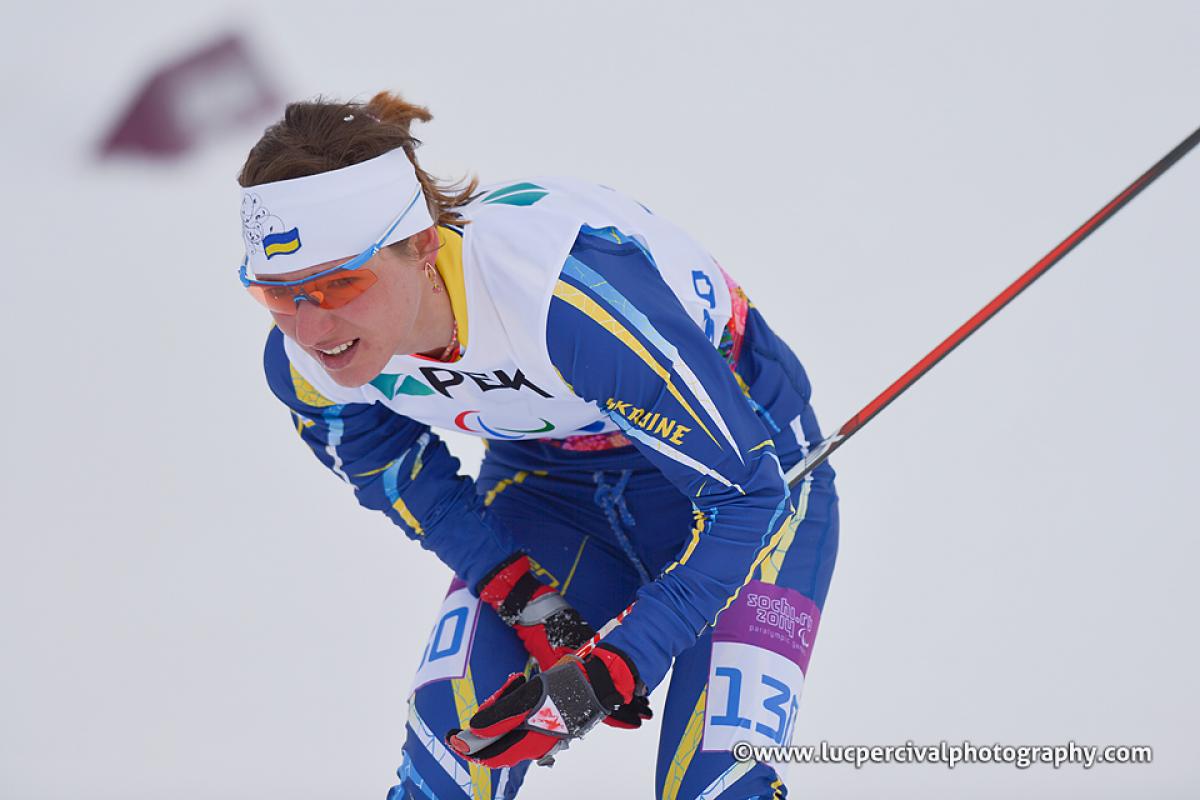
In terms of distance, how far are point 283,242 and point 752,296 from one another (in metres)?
2.26

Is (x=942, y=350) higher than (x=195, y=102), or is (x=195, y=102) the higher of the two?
(x=195, y=102)

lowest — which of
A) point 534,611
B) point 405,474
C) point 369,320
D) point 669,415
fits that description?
point 534,611

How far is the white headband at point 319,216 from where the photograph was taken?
1.82 m

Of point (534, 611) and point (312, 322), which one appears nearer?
point (312, 322)

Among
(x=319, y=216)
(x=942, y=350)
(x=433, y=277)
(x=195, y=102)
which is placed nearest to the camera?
(x=319, y=216)

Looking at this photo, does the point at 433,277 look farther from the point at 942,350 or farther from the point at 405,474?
the point at 942,350

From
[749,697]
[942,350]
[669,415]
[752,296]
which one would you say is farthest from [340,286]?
[752,296]

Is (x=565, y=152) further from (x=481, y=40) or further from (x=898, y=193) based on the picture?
(x=898, y=193)

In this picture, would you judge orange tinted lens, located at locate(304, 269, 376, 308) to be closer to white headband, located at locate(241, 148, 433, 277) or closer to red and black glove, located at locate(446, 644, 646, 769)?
white headband, located at locate(241, 148, 433, 277)

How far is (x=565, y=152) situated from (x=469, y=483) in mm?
1848

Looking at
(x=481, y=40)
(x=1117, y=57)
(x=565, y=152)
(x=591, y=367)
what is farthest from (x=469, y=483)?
(x=1117, y=57)

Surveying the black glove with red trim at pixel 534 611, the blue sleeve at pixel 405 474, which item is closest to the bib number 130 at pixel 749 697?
the black glove with red trim at pixel 534 611

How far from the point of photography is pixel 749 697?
2098mm

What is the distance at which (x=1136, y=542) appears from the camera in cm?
355
